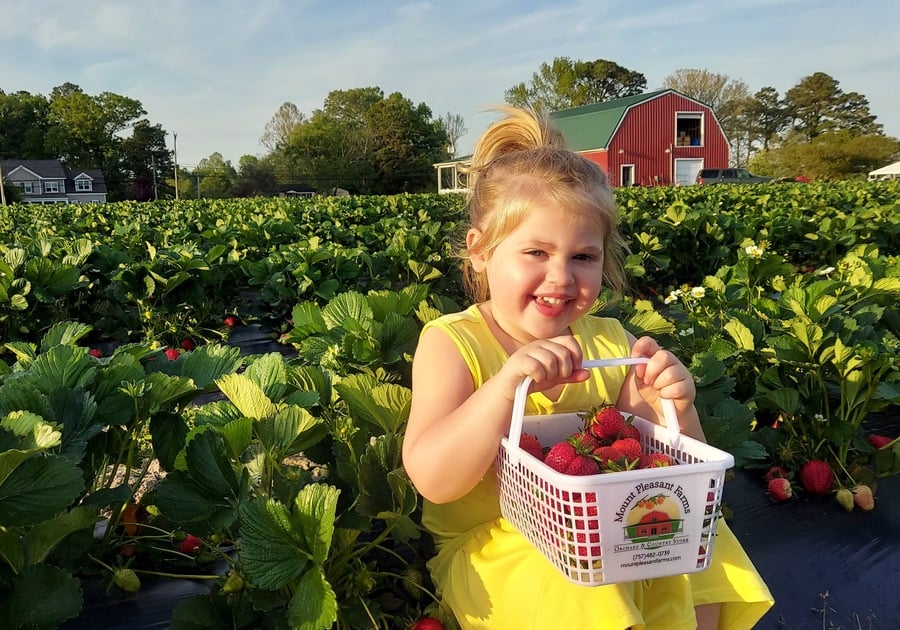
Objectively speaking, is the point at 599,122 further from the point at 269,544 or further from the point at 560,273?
the point at 269,544

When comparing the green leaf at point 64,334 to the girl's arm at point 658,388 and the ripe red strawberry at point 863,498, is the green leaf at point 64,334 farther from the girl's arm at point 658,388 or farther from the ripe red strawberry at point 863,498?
the ripe red strawberry at point 863,498

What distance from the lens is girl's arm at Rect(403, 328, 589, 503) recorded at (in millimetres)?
1179

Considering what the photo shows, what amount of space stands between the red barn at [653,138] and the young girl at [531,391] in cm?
3482

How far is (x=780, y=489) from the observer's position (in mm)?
2367

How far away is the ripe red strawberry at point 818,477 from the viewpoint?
2412 millimetres

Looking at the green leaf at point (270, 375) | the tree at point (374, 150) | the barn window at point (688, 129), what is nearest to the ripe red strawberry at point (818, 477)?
the green leaf at point (270, 375)

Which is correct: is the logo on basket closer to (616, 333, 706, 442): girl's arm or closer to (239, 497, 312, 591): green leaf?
(616, 333, 706, 442): girl's arm

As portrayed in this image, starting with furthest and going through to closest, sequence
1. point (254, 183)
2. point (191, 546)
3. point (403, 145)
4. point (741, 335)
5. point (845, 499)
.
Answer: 1. point (403, 145)
2. point (254, 183)
3. point (741, 335)
4. point (845, 499)
5. point (191, 546)

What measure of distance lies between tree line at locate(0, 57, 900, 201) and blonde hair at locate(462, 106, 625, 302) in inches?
2020

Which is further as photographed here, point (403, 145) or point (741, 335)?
point (403, 145)

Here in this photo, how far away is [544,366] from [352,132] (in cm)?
6205

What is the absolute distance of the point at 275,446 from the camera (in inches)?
51.6

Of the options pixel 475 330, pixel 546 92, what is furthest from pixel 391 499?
pixel 546 92

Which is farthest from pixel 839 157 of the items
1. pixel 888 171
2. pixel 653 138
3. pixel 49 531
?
pixel 49 531
